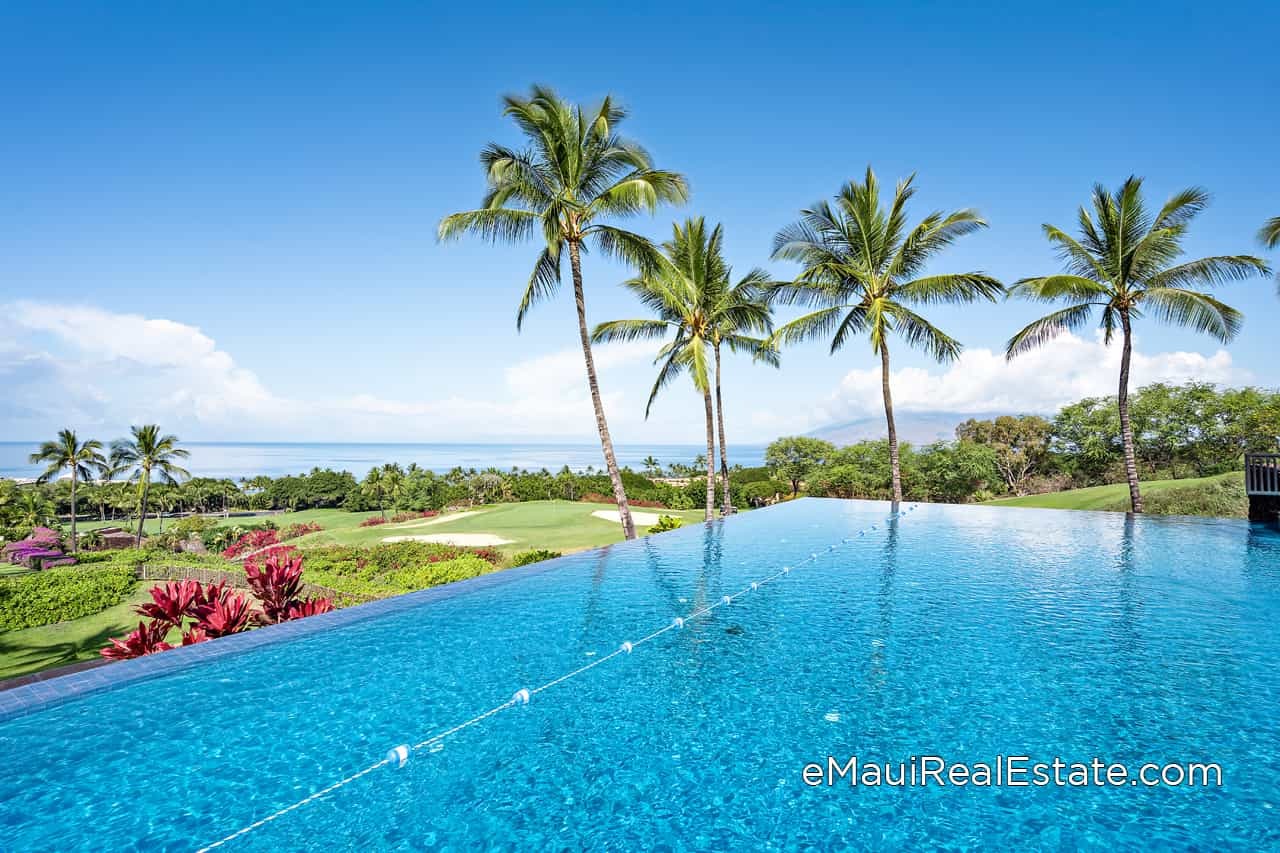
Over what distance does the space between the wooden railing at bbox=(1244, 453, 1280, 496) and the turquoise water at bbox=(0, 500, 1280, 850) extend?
23.1 feet

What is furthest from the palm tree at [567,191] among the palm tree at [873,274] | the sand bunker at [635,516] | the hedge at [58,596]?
the sand bunker at [635,516]

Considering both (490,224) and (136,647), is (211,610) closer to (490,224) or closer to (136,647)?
(136,647)

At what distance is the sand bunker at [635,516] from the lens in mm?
27609

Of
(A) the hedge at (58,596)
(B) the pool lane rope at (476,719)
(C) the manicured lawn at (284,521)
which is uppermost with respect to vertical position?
(B) the pool lane rope at (476,719)

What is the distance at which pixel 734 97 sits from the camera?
19469 millimetres

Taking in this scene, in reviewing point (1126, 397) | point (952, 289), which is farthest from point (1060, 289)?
point (1126, 397)

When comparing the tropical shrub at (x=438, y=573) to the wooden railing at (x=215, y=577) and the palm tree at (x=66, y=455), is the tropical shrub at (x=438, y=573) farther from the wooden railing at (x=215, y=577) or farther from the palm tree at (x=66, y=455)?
the palm tree at (x=66, y=455)

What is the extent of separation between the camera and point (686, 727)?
12.5 ft

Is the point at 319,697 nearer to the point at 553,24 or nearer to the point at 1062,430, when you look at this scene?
the point at 553,24

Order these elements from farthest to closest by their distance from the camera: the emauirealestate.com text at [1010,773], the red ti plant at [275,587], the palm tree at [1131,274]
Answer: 1. the palm tree at [1131,274]
2. the red ti plant at [275,587]
3. the emauirealestate.com text at [1010,773]

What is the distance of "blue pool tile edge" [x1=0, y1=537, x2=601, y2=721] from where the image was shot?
4.31m

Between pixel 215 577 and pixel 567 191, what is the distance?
47.0ft

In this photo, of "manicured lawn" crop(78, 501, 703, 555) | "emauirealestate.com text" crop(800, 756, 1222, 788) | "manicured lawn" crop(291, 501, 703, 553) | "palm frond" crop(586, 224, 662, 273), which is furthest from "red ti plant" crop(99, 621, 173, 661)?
"manicured lawn" crop(291, 501, 703, 553)

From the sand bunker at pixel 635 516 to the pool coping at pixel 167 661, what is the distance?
19962 millimetres
